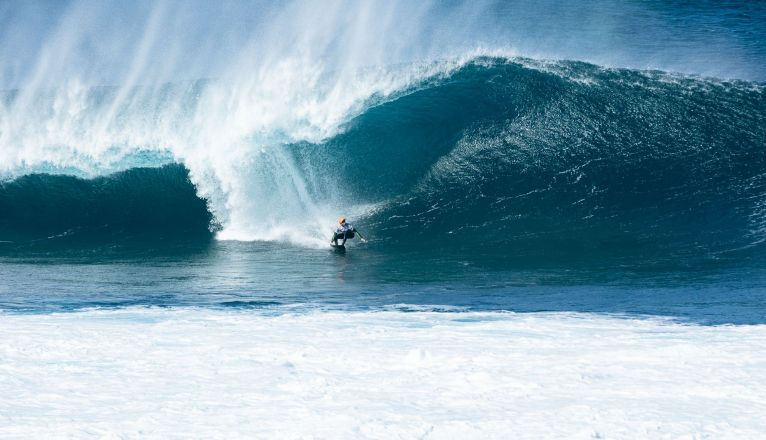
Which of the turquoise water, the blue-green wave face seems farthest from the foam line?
the blue-green wave face

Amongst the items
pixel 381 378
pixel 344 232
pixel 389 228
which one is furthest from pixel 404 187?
pixel 381 378

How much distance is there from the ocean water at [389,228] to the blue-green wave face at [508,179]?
64mm

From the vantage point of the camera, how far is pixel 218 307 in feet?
32.6

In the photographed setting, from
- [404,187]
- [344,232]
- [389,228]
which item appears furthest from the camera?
[404,187]

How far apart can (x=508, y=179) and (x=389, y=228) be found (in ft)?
8.84

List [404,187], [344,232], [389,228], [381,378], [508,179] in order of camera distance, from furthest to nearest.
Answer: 1. [404,187]
2. [508,179]
3. [389,228]
4. [344,232]
5. [381,378]

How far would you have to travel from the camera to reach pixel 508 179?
15492mm

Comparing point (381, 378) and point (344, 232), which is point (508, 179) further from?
point (381, 378)

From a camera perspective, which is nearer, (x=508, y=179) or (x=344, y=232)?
(x=344, y=232)

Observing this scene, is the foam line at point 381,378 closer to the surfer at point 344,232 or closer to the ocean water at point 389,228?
the ocean water at point 389,228

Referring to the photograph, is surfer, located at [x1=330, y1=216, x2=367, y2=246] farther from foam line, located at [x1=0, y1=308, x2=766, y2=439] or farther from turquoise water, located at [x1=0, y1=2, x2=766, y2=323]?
foam line, located at [x1=0, y1=308, x2=766, y2=439]

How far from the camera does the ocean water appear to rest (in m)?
6.19

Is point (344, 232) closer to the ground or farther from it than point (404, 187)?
closer to the ground

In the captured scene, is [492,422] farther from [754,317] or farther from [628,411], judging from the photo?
[754,317]
